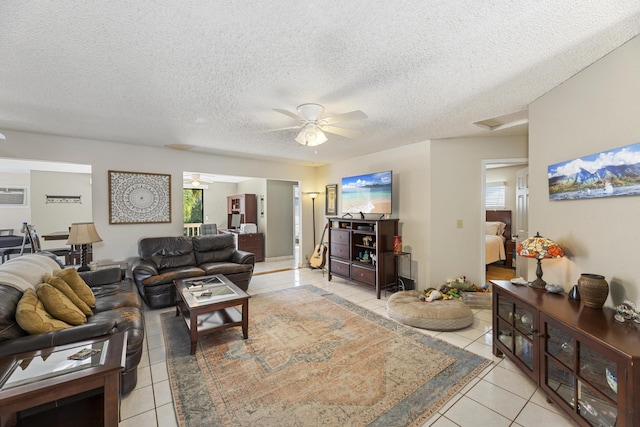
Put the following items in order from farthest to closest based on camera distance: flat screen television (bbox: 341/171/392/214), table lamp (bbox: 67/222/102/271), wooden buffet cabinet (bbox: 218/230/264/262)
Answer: wooden buffet cabinet (bbox: 218/230/264/262)
flat screen television (bbox: 341/171/392/214)
table lamp (bbox: 67/222/102/271)

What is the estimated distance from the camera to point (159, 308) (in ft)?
12.3

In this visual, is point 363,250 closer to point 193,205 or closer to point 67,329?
point 67,329

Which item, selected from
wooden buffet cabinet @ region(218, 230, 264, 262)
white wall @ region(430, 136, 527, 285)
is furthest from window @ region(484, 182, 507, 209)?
wooden buffet cabinet @ region(218, 230, 264, 262)

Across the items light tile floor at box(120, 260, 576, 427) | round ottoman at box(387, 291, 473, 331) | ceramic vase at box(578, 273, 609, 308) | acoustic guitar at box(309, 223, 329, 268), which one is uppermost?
ceramic vase at box(578, 273, 609, 308)

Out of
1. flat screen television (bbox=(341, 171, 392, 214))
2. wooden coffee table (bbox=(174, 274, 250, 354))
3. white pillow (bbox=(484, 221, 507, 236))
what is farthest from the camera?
white pillow (bbox=(484, 221, 507, 236))

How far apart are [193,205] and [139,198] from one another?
4453 millimetres

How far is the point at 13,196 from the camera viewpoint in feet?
21.3

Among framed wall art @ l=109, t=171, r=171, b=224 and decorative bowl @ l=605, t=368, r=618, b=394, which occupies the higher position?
framed wall art @ l=109, t=171, r=171, b=224

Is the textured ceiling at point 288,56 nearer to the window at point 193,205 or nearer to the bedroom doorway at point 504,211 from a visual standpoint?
the bedroom doorway at point 504,211

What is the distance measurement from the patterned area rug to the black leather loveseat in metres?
0.54

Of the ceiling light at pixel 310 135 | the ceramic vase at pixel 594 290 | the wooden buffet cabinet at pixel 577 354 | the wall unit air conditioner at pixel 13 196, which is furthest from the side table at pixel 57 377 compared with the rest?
the wall unit air conditioner at pixel 13 196

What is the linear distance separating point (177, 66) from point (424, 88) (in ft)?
6.71

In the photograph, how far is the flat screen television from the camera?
4484 millimetres

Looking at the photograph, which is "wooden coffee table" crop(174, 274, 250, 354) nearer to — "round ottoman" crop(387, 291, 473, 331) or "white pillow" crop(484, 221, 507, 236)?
"round ottoman" crop(387, 291, 473, 331)
